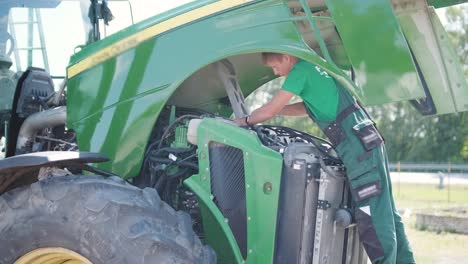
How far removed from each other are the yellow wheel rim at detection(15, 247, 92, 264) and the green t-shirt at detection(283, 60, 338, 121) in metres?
1.56

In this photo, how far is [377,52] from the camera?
3.96 metres

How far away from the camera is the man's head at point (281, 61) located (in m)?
4.34

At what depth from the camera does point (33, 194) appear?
3881 millimetres

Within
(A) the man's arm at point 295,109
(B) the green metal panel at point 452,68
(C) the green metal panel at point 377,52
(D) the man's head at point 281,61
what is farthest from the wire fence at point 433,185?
(C) the green metal panel at point 377,52

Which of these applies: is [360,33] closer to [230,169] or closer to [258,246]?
[230,169]

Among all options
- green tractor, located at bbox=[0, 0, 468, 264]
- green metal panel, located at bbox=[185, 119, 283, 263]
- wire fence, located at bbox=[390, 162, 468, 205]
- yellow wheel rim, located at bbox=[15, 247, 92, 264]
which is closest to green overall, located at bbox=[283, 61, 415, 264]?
green tractor, located at bbox=[0, 0, 468, 264]

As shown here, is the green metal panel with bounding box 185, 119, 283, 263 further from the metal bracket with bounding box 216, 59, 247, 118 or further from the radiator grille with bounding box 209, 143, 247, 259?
the metal bracket with bounding box 216, 59, 247, 118

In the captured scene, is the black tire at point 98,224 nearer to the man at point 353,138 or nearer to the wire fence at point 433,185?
the man at point 353,138

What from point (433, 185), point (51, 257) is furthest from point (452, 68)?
point (433, 185)

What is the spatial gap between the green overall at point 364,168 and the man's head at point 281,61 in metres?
0.07

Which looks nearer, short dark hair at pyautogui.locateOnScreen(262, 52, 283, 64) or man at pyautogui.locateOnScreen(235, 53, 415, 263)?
man at pyautogui.locateOnScreen(235, 53, 415, 263)

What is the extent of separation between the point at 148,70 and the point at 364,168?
142cm

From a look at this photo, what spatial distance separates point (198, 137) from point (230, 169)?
279mm

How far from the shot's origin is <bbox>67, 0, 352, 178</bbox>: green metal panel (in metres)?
4.15
